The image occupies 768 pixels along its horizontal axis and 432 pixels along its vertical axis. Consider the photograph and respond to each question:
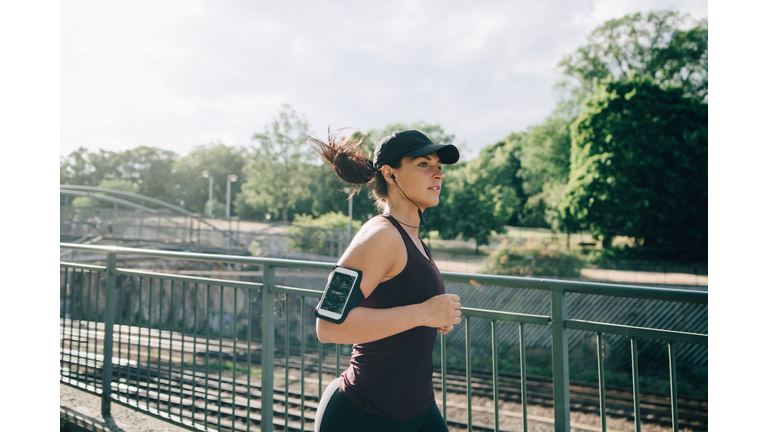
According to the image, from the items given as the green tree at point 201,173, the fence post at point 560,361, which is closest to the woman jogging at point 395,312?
the fence post at point 560,361

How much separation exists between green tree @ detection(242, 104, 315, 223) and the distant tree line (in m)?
0.10

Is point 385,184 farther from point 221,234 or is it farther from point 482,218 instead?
point 482,218

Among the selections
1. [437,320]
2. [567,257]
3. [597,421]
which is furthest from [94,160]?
[437,320]

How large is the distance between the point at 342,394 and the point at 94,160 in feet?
292

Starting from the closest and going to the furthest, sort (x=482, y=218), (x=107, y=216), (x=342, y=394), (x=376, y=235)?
1. (x=376, y=235)
2. (x=342, y=394)
3. (x=107, y=216)
4. (x=482, y=218)

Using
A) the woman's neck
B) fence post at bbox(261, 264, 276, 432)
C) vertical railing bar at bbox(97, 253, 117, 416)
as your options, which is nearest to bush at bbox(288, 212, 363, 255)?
vertical railing bar at bbox(97, 253, 117, 416)

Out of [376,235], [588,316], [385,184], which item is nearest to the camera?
[376,235]

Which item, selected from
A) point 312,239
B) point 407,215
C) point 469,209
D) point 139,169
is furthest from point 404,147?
point 139,169

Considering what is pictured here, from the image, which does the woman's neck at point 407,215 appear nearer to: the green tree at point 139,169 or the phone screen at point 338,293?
the phone screen at point 338,293

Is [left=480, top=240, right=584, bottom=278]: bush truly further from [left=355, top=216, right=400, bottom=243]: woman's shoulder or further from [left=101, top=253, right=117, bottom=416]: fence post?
[left=355, top=216, right=400, bottom=243]: woman's shoulder

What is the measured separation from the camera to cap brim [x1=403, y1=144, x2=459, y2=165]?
168 centimetres

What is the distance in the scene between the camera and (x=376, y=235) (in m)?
1.56

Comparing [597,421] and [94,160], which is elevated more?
[94,160]

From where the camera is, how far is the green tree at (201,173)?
79812 mm
